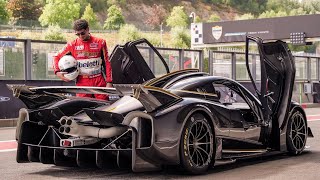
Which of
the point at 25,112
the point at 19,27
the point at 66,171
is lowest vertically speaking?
the point at 66,171

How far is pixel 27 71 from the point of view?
58.7 feet

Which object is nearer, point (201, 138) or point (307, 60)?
point (201, 138)

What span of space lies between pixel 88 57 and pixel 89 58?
2 centimetres

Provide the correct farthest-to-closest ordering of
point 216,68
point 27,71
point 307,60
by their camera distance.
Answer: point 307,60 < point 216,68 < point 27,71

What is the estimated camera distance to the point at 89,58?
8.46m

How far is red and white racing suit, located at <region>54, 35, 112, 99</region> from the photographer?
8430mm

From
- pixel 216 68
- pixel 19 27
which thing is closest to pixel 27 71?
pixel 216 68

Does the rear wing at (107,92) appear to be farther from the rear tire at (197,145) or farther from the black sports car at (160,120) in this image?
the rear tire at (197,145)

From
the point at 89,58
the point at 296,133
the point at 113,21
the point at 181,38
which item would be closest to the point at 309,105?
the point at 296,133

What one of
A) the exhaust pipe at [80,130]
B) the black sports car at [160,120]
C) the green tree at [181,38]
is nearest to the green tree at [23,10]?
the green tree at [181,38]

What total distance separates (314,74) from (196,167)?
2374 cm

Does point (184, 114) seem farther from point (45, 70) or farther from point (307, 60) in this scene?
point (307, 60)

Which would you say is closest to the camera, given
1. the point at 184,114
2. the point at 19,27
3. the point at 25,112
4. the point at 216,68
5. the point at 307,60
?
the point at 184,114

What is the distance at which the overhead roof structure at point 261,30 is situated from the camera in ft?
180
